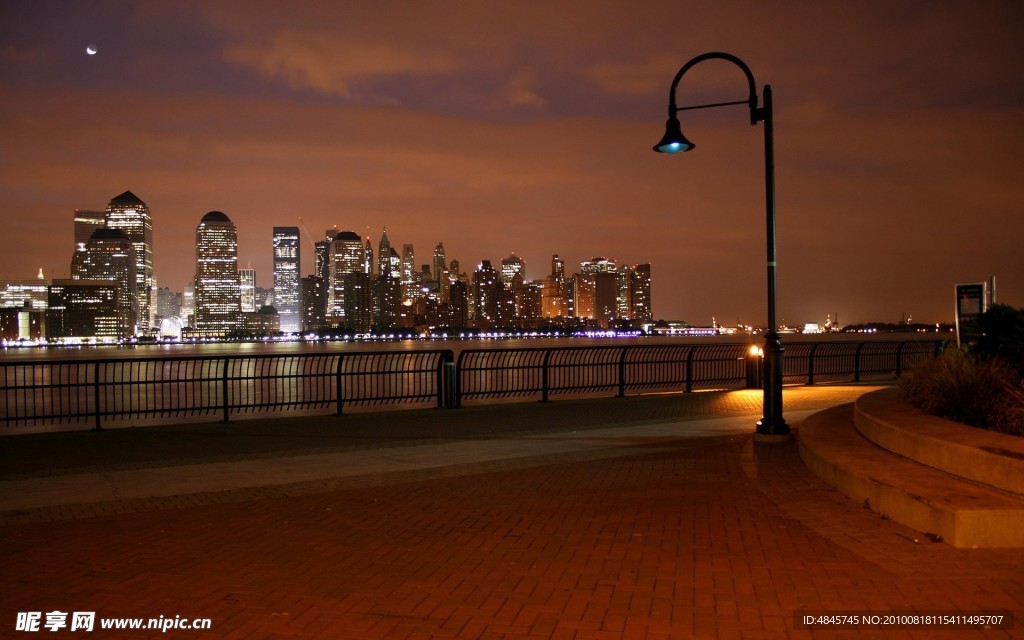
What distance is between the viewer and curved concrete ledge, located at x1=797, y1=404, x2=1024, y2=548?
6422mm

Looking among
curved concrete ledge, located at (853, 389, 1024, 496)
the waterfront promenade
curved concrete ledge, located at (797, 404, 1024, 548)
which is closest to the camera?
the waterfront promenade

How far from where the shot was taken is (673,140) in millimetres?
12719

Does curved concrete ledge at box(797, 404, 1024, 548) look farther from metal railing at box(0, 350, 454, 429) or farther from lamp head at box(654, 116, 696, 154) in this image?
metal railing at box(0, 350, 454, 429)

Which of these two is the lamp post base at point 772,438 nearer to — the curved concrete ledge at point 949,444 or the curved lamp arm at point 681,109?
the curved concrete ledge at point 949,444

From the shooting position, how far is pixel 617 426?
1470cm

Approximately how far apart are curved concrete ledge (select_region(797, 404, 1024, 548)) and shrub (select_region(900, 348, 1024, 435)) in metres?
1.05

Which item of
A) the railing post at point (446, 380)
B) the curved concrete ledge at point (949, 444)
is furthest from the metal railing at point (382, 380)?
the curved concrete ledge at point (949, 444)

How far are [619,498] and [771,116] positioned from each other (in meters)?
6.61

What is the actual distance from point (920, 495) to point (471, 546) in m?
3.79

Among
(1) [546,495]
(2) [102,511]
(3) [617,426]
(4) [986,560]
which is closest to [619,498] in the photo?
(1) [546,495]

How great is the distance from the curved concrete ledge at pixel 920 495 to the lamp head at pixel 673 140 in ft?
16.6

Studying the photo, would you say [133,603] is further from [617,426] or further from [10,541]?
[617,426]

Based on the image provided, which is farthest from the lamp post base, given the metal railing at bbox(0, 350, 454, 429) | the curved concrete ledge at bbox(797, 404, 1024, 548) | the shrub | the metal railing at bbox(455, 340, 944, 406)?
the metal railing at bbox(0, 350, 454, 429)

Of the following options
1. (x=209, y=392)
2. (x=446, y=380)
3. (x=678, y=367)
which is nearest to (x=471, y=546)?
(x=446, y=380)
